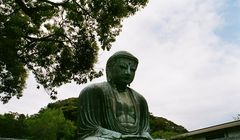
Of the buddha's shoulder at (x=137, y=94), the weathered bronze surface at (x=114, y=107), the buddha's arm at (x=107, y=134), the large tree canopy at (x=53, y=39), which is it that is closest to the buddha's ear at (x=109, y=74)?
the weathered bronze surface at (x=114, y=107)

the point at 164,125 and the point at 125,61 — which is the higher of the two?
the point at 164,125

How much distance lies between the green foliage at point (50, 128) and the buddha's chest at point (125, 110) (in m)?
15.4

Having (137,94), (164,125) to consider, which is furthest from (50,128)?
(137,94)

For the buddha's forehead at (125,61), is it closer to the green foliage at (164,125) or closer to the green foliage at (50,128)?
the green foliage at (50,128)

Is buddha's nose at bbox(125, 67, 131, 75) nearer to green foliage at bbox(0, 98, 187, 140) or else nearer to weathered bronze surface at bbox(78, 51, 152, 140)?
weathered bronze surface at bbox(78, 51, 152, 140)

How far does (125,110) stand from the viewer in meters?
6.87

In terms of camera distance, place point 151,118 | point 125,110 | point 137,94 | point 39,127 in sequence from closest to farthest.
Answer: point 125,110 → point 137,94 → point 39,127 → point 151,118

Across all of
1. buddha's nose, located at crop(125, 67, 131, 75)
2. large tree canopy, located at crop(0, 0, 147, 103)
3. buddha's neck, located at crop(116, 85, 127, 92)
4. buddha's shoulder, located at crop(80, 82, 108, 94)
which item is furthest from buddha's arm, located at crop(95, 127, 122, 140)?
large tree canopy, located at crop(0, 0, 147, 103)

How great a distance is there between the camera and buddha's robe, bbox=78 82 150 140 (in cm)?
660

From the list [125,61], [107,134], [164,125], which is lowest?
[107,134]

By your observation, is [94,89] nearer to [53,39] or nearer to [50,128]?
[53,39]

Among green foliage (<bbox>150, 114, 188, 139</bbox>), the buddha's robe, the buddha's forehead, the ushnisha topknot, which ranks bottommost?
the buddha's robe

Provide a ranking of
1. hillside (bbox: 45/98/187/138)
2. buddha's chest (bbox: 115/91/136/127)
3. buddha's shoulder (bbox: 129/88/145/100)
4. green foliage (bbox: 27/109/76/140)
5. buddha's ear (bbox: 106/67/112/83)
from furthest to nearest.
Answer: hillside (bbox: 45/98/187/138)
green foliage (bbox: 27/109/76/140)
buddha's shoulder (bbox: 129/88/145/100)
buddha's ear (bbox: 106/67/112/83)
buddha's chest (bbox: 115/91/136/127)

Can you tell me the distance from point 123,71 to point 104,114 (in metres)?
0.71
